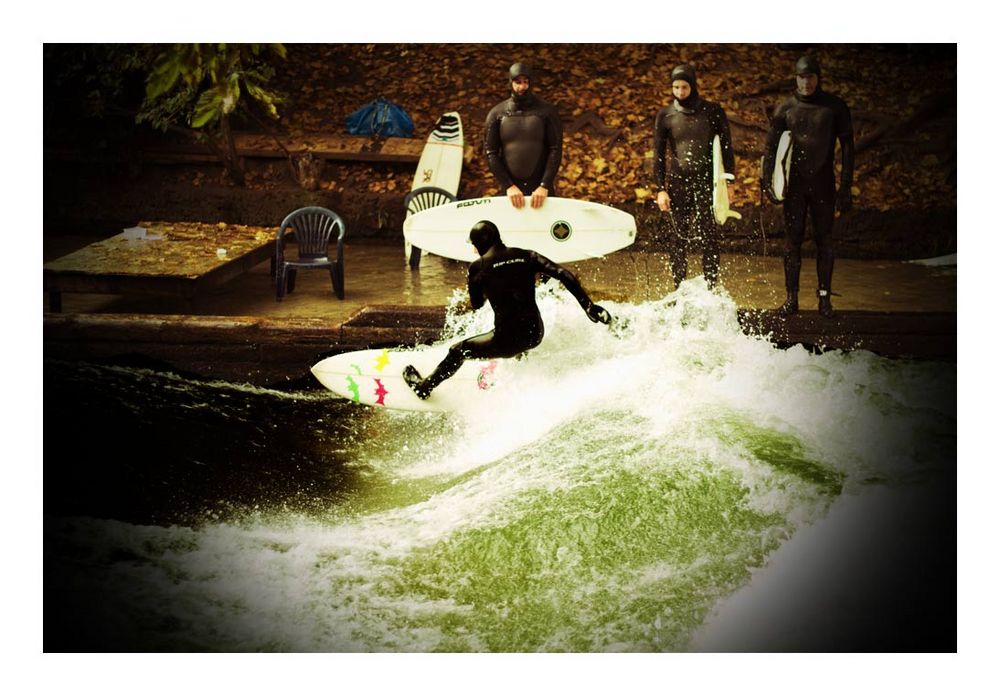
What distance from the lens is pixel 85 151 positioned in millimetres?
5246

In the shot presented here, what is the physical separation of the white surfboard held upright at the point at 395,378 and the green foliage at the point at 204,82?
1213mm

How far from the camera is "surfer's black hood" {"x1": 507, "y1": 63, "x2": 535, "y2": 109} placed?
16.9ft

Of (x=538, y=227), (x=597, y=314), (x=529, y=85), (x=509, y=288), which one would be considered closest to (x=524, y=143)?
(x=529, y=85)

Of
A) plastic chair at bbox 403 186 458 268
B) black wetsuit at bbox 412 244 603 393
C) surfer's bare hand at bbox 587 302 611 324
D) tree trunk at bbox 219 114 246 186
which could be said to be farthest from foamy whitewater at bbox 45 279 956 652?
tree trunk at bbox 219 114 246 186

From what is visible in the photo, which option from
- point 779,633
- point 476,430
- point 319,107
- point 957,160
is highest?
point 319,107

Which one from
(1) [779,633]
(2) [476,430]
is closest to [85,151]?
(2) [476,430]

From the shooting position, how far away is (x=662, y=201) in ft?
17.6

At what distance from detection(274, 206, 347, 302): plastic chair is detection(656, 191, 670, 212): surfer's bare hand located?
57.4 inches

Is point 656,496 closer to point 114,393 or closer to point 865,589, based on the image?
point 865,589

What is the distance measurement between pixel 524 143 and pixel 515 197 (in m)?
0.29

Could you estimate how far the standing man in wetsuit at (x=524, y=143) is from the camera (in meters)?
5.30

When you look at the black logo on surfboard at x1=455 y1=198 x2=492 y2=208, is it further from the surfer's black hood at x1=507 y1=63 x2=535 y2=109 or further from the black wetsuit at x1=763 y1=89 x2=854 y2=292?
the black wetsuit at x1=763 y1=89 x2=854 y2=292

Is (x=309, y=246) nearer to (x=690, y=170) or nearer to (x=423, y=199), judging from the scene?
(x=423, y=199)

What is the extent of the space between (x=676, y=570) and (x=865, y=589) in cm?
72
